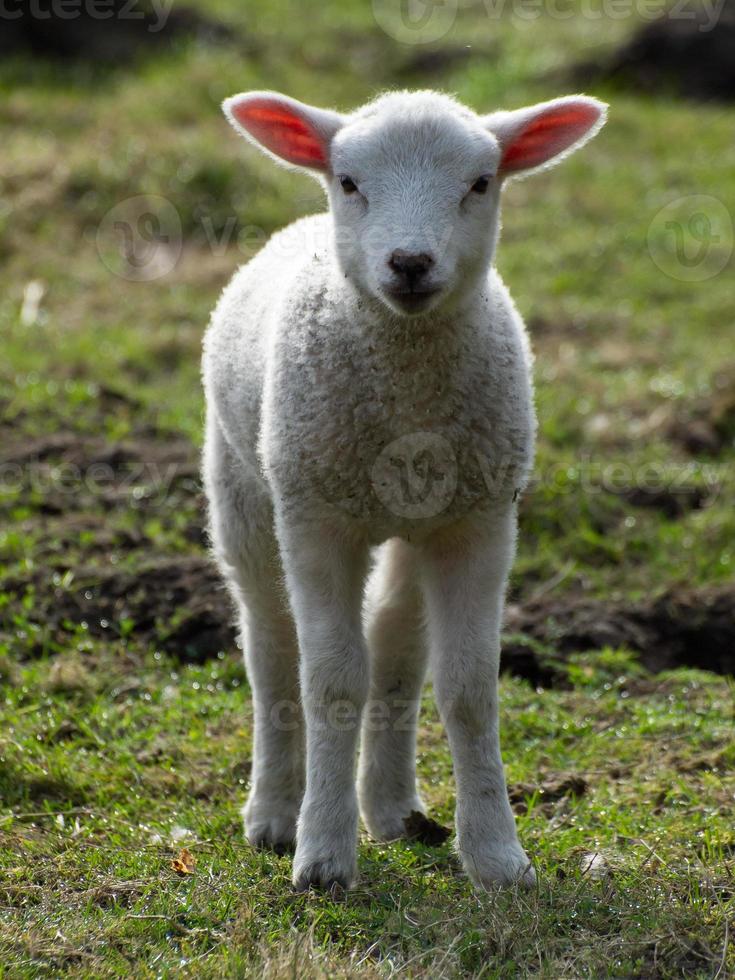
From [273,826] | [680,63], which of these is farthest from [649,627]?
[680,63]

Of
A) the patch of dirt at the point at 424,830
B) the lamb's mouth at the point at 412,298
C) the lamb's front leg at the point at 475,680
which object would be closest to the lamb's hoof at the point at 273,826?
the patch of dirt at the point at 424,830

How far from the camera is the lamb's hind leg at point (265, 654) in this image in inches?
184

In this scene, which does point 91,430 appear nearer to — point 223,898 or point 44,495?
point 44,495

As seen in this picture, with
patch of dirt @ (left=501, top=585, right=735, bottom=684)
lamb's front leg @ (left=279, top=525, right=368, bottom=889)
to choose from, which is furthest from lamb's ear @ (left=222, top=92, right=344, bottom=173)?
patch of dirt @ (left=501, top=585, right=735, bottom=684)

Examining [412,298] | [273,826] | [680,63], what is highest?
[412,298]

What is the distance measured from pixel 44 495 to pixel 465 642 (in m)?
3.28

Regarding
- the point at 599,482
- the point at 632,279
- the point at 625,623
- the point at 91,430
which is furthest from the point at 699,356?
the point at 91,430

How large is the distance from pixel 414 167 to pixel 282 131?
559 millimetres

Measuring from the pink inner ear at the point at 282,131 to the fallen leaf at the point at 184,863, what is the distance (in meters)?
2.04

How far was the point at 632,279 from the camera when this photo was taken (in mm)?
10016

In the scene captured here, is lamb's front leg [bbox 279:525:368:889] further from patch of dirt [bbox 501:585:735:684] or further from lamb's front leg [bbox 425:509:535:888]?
patch of dirt [bbox 501:585:735:684]

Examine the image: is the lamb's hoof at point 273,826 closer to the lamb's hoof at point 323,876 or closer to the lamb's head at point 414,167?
the lamb's hoof at point 323,876

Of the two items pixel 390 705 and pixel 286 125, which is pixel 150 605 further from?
pixel 286 125

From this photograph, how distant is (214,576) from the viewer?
6246 millimetres
